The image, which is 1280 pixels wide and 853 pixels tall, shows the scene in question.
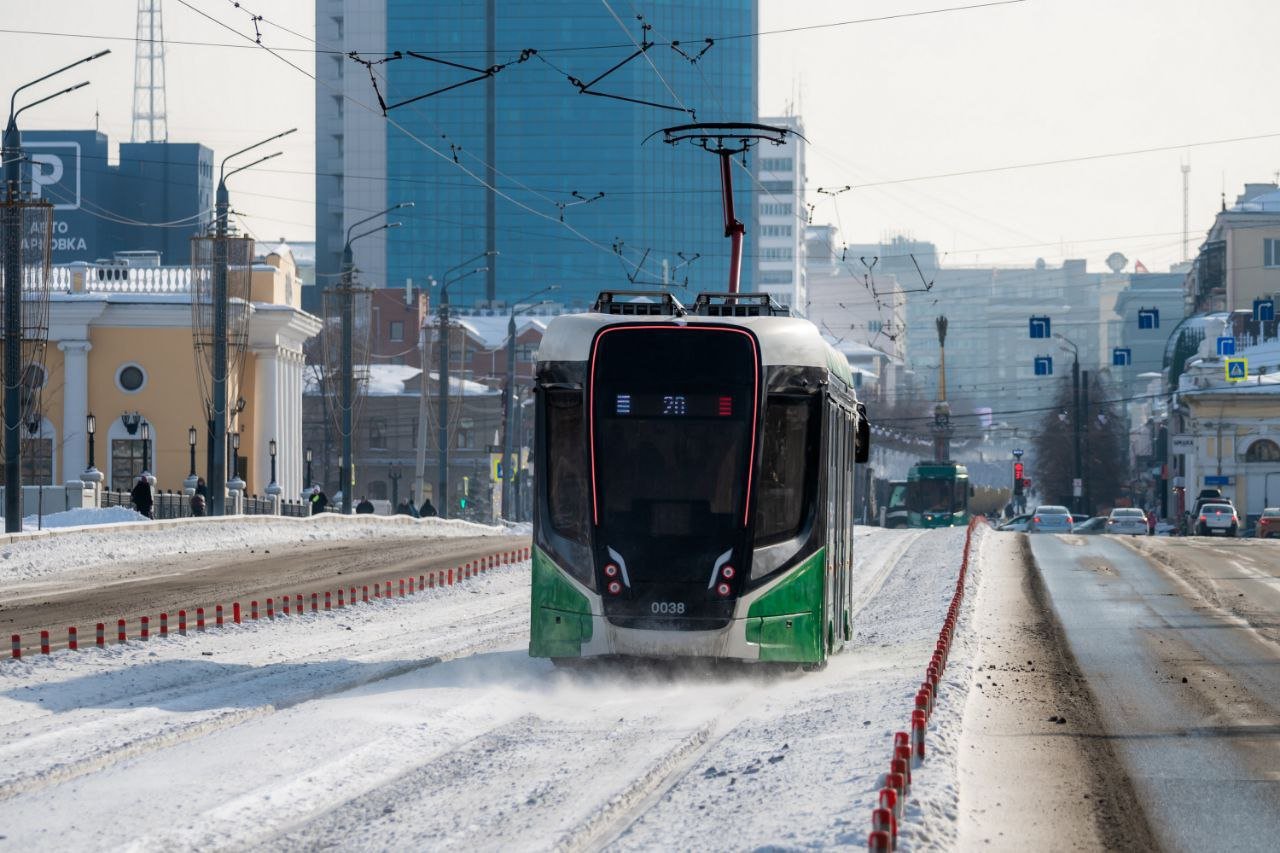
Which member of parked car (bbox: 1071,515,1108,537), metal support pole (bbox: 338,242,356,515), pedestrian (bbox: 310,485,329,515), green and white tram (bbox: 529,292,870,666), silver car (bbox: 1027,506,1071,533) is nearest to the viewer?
green and white tram (bbox: 529,292,870,666)

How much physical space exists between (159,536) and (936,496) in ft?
123

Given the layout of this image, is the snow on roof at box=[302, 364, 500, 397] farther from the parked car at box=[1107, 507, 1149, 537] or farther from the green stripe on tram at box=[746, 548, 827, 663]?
the green stripe on tram at box=[746, 548, 827, 663]

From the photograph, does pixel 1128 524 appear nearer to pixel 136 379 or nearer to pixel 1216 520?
pixel 1216 520

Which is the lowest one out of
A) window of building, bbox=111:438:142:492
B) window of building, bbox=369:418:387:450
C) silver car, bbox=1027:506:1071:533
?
silver car, bbox=1027:506:1071:533

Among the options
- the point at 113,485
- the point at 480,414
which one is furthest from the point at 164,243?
the point at 113,485

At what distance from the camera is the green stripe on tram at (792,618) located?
14195 millimetres

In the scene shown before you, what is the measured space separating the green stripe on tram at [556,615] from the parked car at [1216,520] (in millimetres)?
58054

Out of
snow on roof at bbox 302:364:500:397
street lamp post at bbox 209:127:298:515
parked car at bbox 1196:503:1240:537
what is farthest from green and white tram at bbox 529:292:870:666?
snow on roof at bbox 302:364:500:397

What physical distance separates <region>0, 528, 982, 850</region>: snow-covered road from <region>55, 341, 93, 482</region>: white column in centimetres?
4736

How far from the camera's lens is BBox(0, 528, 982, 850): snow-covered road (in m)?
8.79

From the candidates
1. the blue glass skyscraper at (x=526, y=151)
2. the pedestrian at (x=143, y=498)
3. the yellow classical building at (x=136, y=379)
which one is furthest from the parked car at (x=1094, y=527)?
the blue glass skyscraper at (x=526, y=151)

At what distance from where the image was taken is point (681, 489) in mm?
14266

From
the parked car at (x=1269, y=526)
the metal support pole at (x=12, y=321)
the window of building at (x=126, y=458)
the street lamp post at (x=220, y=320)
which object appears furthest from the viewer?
the parked car at (x=1269, y=526)

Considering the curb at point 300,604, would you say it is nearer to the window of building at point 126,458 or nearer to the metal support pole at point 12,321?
the metal support pole at point 12,321
